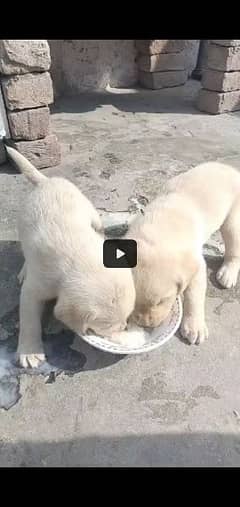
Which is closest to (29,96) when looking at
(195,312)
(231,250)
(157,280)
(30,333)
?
(231,250)

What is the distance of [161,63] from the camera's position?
783 centimetres

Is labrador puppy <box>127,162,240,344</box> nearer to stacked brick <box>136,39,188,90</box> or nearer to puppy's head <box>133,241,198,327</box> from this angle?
puppy's head <box>133,241,198,327</box>

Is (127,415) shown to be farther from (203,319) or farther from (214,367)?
(203,319)

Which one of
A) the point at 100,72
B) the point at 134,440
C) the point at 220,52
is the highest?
the point at 220,52

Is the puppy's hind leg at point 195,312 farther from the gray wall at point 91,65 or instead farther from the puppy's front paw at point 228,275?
the gray wall at point 91,65

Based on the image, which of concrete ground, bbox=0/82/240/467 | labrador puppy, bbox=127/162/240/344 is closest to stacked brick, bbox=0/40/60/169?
concrete ground, bbox=0/82/240/467

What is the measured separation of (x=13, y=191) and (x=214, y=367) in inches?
106

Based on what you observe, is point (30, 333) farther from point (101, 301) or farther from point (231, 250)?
point (231, 250)

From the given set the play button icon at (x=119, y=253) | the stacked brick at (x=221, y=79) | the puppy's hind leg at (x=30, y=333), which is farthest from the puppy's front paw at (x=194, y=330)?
the stacked brick at (x=221, y=79)

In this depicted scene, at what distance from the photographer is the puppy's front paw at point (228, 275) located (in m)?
3.01

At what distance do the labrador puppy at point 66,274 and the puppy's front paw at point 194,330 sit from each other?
620mm

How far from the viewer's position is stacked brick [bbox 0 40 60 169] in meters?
3.97

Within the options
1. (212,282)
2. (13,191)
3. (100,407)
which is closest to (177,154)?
(13,191)
